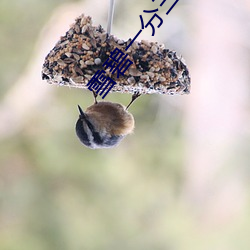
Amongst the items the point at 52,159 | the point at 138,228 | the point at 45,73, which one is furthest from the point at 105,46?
the point at 138,228

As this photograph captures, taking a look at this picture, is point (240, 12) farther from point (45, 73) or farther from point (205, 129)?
point (45, 73)

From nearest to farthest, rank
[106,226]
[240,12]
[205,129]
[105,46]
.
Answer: [105,46]
[240,12]
[205,129]
[106,226]

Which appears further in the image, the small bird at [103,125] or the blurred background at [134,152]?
the blurred background at [134,152]

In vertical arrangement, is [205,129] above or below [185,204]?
above

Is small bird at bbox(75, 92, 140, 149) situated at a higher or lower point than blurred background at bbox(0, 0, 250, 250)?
lower

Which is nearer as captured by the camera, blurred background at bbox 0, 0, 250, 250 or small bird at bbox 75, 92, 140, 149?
small bird at bbox 75, 92, 140, 149
